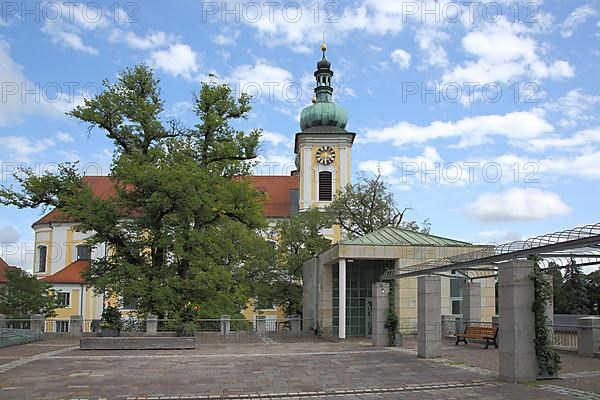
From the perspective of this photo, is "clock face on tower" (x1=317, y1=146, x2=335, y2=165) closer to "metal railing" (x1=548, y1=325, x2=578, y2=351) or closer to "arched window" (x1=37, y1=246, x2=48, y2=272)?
"arched window" (x1=37, y1=246, x2=48, y2=272)

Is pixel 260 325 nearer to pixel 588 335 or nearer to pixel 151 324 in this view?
pixel 151 324

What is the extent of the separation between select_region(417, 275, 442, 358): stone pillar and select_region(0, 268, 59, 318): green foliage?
2872 cm

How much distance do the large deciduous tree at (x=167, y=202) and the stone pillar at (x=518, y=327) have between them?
60.1 ft

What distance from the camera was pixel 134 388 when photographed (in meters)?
14.0

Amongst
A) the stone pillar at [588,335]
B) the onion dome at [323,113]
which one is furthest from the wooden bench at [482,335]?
the onion dome at [323,113]

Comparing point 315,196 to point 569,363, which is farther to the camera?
point 315,196

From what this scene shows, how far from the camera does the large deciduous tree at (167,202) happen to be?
30922 mm

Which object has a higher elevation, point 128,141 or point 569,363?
point 128,141

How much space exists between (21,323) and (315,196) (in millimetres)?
32230

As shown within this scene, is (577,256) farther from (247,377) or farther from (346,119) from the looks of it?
(346,119)

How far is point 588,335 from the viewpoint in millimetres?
19344

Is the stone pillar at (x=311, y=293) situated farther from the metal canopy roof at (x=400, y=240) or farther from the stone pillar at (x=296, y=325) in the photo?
the metal canopy roof at (x=400, y=240)

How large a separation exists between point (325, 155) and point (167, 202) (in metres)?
31.9

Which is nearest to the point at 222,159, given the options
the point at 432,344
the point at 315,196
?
the point at 432,344
